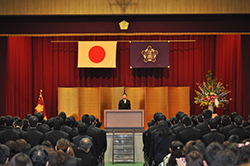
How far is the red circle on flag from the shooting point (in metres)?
12.5

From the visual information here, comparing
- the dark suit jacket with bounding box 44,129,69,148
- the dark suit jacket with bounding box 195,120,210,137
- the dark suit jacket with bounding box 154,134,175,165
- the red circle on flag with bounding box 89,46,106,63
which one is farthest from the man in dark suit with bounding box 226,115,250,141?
the red circle on flag with bounding box 89,46,106,63

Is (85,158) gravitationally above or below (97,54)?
below

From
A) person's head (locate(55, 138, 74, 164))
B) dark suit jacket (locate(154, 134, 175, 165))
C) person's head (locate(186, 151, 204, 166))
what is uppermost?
person's head (locate(186, 151, 204, 166))

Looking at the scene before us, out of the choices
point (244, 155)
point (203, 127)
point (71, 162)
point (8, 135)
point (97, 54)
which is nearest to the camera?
point (244, 155)

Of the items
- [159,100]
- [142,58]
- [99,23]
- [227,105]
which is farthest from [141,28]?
[227,105]

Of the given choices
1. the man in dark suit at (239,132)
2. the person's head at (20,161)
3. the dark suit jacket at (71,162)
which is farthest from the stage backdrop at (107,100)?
the person's head at (20,161)

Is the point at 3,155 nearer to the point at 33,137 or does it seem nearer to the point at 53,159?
the point at 53,159

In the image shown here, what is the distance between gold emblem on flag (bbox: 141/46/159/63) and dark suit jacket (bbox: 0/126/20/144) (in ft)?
24.3

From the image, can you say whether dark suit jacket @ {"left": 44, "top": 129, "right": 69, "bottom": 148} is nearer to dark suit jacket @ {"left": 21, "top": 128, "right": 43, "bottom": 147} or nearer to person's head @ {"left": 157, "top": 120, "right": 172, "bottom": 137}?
dark suit jacket @ {"left": 21, "top": 128, "right": 43, "bottom": 147}

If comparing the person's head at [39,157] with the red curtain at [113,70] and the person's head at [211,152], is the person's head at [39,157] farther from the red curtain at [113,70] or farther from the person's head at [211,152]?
the red curtain at [113,70]

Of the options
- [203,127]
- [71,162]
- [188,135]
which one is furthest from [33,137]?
[203,127]

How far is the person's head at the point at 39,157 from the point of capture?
305 cm

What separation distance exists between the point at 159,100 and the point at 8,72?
595 cm

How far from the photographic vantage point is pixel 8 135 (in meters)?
6.02
